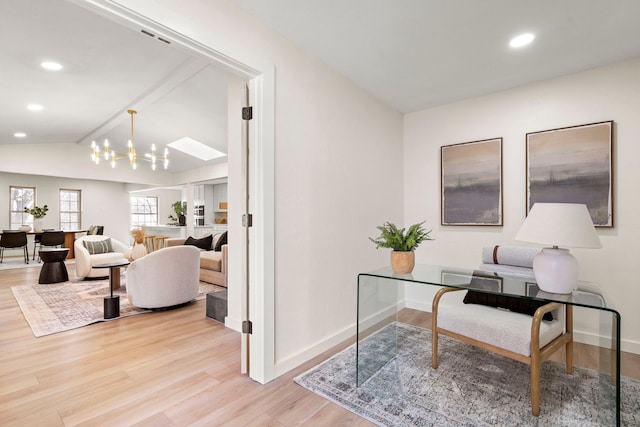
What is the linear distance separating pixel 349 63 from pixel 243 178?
141cm

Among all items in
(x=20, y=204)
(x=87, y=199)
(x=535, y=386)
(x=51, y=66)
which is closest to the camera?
(x=535, y=386)

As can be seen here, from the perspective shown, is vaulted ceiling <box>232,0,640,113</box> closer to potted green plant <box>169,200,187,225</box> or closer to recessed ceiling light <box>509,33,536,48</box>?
recessed ceiling light <box>509,33,536,48</box>

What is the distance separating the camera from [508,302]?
218 cm

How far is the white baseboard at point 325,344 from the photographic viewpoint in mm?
2213

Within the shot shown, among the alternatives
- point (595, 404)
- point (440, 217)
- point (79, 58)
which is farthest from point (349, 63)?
point (595, 404)

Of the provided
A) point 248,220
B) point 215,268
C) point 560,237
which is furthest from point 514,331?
point 215,268

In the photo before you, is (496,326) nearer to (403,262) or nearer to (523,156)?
(403,262)

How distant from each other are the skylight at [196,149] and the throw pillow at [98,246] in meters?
2.63

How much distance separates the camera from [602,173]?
2.63m

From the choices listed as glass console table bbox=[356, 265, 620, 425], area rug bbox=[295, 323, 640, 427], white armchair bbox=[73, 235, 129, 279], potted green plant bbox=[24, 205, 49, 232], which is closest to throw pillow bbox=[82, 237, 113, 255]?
white armchair bbox=[73, 235, 129, 279]

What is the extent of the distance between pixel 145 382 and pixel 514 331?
2.45 m

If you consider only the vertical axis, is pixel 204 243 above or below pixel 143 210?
below

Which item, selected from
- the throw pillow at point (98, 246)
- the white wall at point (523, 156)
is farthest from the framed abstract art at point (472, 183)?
the throw pillow at point (98, 246)

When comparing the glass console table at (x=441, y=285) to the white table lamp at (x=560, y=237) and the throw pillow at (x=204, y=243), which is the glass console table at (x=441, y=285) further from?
the throw pillow at (x=204, y=243)
